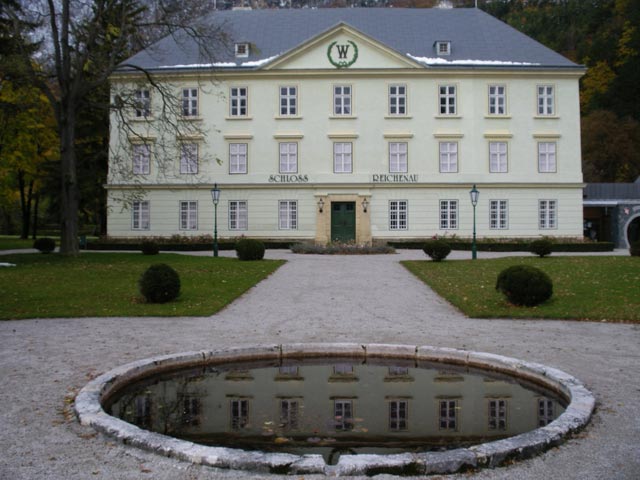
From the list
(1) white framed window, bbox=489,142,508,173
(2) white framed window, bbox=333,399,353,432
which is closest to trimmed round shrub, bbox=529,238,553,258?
(1) white framed window, bbox=489,142,508,173

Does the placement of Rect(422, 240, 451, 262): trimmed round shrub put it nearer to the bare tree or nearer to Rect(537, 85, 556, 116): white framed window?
the bare tree

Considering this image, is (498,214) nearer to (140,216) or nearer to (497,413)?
(140,216)

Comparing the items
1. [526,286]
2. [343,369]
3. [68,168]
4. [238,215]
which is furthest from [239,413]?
[238,215]

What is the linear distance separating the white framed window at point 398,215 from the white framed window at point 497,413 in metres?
31.9

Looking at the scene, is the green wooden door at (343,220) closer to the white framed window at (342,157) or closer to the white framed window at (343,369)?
the white framed window at (342,157)

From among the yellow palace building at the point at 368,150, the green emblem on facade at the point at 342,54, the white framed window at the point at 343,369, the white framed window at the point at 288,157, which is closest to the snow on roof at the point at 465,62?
the yellow palace building at the point at 368,150

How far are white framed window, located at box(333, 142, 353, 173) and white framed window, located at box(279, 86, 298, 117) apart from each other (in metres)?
3.57

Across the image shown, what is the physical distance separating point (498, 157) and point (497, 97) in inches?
153

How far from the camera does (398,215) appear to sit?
38688 millimetres

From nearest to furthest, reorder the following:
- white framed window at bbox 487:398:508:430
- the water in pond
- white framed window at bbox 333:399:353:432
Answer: the water in pond → white framed window at bbox 333:399:353:432 → white framed window at bbox 487:398:508:430

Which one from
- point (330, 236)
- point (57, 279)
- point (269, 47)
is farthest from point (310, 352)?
point (269, 47)

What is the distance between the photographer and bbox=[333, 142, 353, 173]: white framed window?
38.8 meters

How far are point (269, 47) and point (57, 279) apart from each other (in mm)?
26674

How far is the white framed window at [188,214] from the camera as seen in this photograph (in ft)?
128
